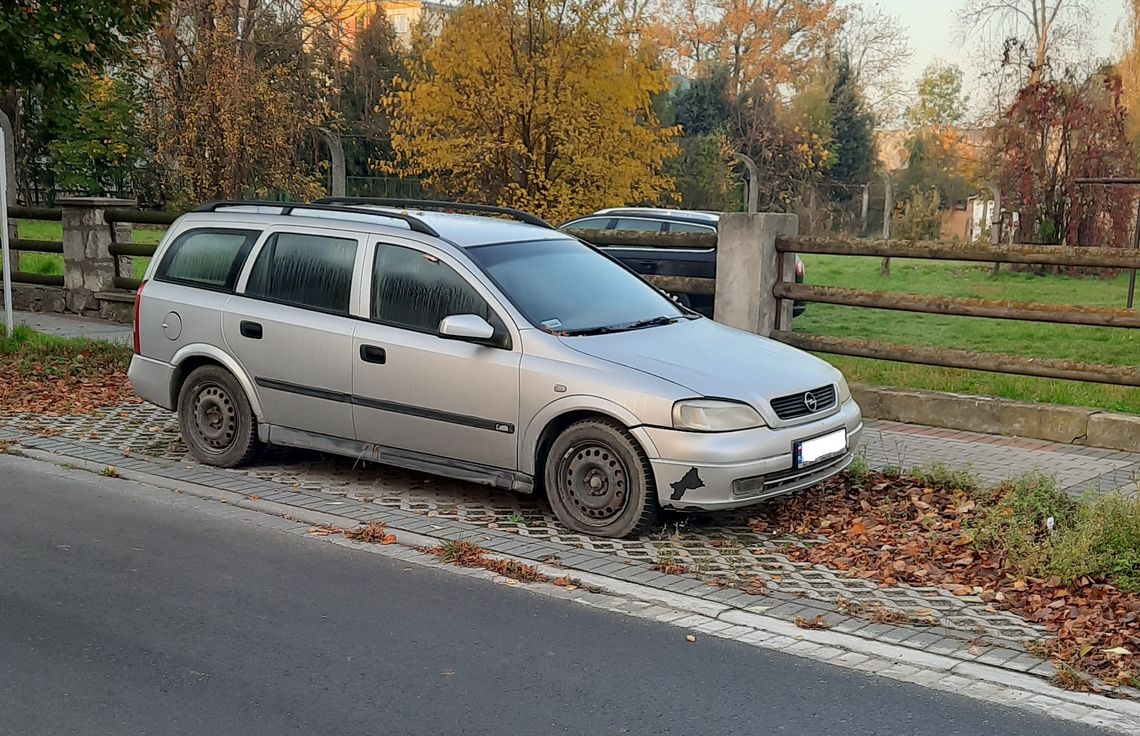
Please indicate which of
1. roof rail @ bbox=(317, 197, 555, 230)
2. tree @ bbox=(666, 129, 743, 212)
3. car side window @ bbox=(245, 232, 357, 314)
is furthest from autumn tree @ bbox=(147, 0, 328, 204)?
tree @ bbox=(666, 129, 743, 212)

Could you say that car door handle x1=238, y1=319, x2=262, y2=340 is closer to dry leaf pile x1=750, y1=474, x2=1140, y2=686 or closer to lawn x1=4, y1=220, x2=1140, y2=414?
dry leaf pile x1=750, y1=474, x2=1140, y2=686

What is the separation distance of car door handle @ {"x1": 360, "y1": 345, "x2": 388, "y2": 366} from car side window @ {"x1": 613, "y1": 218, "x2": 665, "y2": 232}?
409 inches

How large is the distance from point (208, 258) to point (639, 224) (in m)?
10.1

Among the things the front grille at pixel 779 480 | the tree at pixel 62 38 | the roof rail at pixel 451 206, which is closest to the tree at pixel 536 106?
the tree at pixel 62 38

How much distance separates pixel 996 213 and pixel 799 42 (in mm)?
17845

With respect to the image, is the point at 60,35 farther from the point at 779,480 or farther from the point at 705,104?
the point at 705,104

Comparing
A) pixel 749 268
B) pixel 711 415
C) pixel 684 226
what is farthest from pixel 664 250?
pixel 711 415

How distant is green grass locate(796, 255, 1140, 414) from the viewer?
11.5 m

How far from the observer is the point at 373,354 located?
A: 25.0 feet

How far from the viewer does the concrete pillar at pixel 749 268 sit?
10.9 meters

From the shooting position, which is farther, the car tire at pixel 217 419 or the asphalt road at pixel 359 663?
the car tire at pixel 217 419

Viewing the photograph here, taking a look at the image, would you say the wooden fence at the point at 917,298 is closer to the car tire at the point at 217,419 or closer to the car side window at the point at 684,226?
the car tire at the point at 217,419

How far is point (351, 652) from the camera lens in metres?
5.11

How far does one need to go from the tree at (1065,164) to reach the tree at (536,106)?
1501cm
